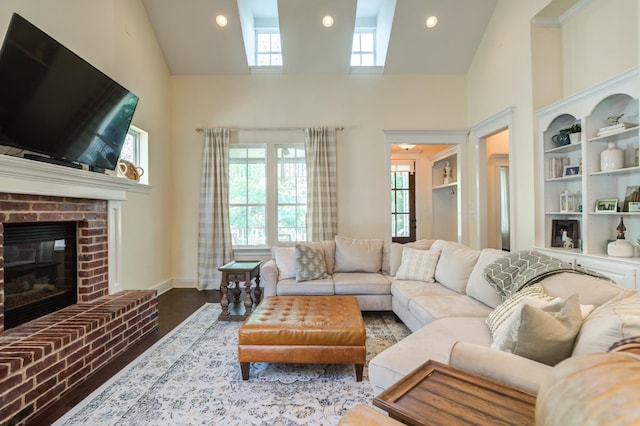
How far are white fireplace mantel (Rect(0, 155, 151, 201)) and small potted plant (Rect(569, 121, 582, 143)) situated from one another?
4.80 metres

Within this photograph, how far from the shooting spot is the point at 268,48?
546cm

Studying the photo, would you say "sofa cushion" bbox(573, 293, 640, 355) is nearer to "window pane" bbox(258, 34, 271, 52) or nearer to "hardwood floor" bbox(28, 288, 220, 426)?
"hardwood floor" bbox(28, 288, 220, 426)

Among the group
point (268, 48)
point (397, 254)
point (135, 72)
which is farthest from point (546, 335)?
point (268, 48)

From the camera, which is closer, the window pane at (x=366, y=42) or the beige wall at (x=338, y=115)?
the beige wall at (x=338, y=115)

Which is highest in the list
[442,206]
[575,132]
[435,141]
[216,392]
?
[435,141]

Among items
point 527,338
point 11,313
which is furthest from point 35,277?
point 527,338

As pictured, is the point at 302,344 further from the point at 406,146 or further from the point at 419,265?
the point at 406,146

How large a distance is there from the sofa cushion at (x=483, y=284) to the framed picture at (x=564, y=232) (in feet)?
4.51

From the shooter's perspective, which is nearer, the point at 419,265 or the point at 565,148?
the point at 565,148

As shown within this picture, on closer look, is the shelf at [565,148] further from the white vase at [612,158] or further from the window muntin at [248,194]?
the window muntin at [248,194]

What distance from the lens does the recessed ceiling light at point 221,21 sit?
4.53 m

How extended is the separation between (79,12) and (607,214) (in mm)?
5642

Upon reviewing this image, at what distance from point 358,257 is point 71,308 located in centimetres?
300

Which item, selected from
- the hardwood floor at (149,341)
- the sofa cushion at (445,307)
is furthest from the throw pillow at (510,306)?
the hardwood floor at (149,341)
